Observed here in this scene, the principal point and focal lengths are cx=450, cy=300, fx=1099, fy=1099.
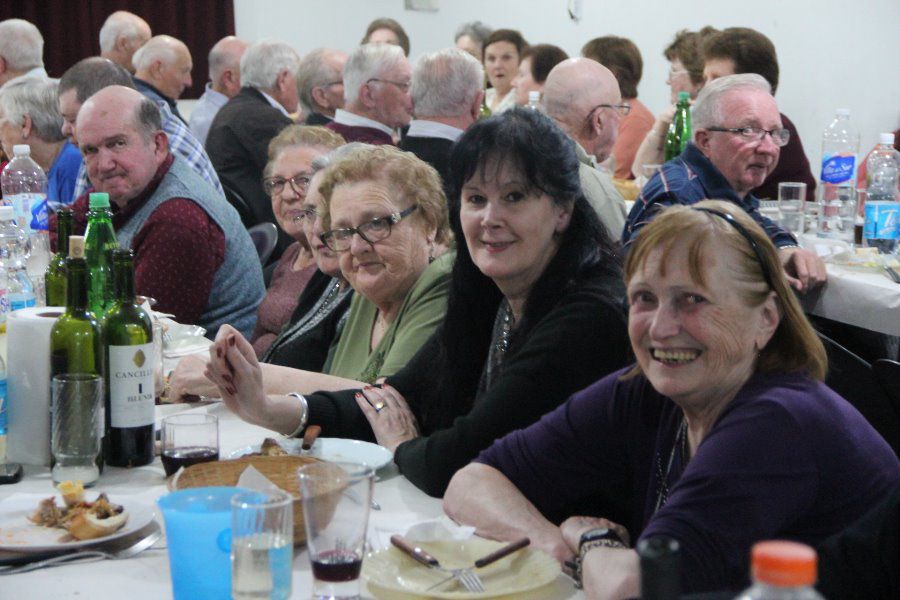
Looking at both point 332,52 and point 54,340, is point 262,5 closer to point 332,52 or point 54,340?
point 332,52

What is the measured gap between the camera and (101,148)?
11.9ft

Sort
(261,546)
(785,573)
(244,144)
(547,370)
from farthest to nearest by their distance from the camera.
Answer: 1. (244,144)
2. (547,370)
3. (261,546)
4. (785,573)

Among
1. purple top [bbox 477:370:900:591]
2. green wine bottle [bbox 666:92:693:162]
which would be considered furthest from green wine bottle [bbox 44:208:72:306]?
green wine bottle [bbox 666:92:693:162]

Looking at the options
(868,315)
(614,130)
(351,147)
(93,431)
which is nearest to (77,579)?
(93,431)

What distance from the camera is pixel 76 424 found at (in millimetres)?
1814

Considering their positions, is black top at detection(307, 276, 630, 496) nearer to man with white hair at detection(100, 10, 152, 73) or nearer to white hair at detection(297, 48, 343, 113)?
white hair at detection(297, 48, 343, 113)

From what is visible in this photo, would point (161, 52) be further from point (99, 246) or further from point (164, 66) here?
point (99, 246)

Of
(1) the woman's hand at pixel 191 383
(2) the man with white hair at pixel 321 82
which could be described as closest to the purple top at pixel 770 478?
(1) the woman's hand at pixel 191 383

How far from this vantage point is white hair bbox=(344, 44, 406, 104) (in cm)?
537

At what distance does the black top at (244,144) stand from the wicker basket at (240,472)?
3.83 metres

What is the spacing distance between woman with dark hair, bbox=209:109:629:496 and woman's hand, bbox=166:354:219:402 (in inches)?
11.4

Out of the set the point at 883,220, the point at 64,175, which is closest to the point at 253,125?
the point at 64,175

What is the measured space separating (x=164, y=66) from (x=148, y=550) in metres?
5.51

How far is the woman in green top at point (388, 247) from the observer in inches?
96.9
